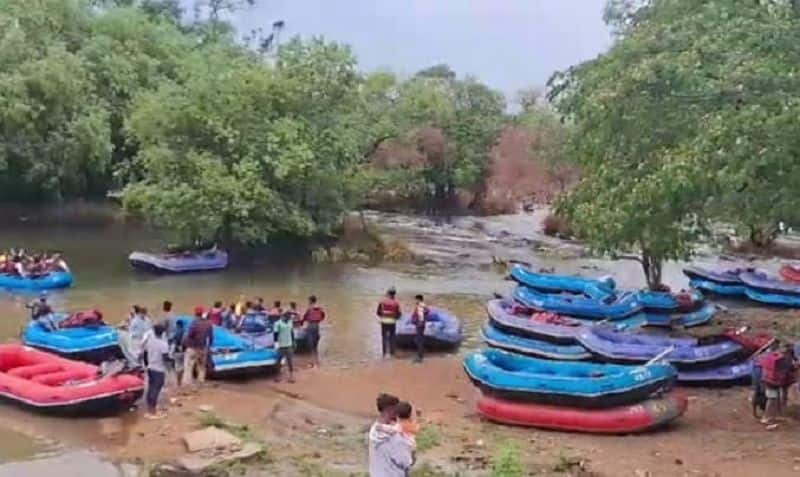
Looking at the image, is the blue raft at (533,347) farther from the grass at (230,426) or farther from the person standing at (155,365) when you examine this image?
the person standing at (155,365)

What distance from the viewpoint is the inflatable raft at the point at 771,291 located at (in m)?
29.1

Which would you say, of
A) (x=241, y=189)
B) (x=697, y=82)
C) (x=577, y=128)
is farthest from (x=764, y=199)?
(x=241, y=189)

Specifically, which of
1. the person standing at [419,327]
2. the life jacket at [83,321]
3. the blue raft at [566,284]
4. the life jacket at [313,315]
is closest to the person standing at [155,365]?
the life jacket at [83,321]

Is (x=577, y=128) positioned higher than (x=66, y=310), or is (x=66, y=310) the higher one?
(x=577, y=128)

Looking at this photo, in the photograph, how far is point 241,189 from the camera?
35938mm

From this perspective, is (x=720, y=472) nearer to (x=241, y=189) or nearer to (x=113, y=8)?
(x=241, y=189)

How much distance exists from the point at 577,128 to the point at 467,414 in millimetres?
7322

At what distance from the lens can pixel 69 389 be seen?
16719 millimetres

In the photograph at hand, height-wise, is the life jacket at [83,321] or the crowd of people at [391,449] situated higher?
the crowd of people at [391,449]

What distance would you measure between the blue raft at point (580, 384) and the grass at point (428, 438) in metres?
1.22

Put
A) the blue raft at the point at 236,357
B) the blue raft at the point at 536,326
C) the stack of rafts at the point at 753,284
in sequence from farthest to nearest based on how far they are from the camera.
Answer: the stack of rafts at the point at 753,284
the blue raft at the point at 536,326
the blue raft at the point at 236,357

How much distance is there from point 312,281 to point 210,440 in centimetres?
1819

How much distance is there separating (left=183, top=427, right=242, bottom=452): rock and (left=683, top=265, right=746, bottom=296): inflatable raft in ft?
62.4

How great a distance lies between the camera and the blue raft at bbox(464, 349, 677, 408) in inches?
623
